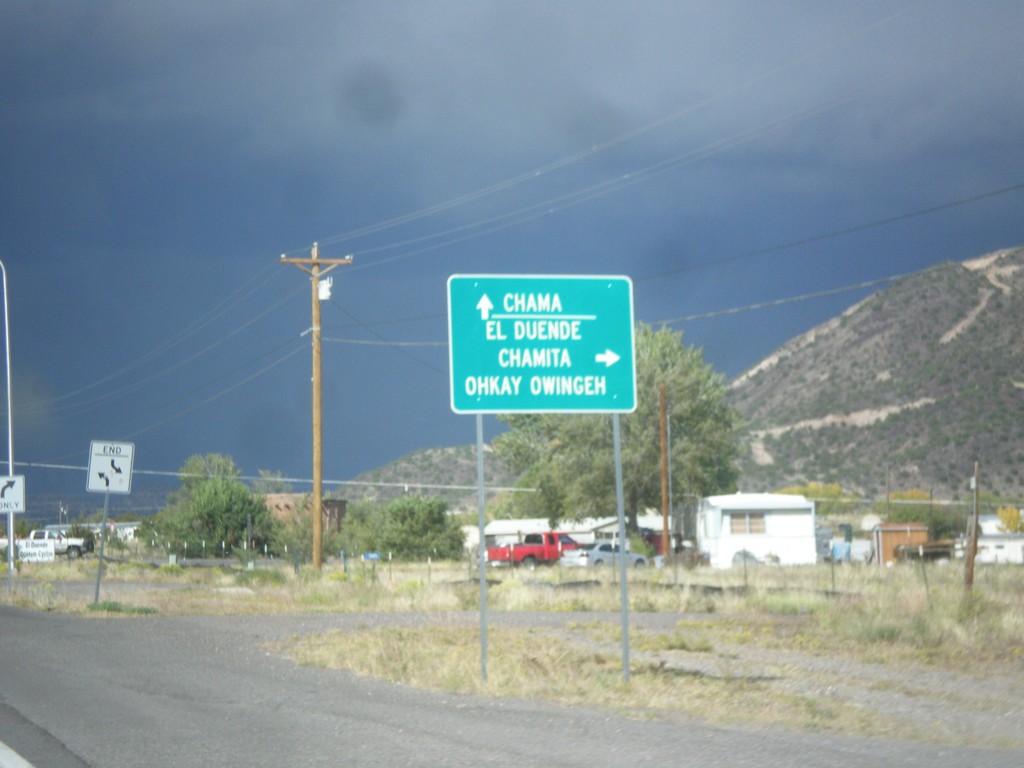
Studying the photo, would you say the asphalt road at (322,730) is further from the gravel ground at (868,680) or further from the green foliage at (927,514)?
the green foliage at (927,514)

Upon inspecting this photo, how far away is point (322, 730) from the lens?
9.46m

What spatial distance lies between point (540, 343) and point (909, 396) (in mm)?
101808

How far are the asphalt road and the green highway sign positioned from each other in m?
3.19

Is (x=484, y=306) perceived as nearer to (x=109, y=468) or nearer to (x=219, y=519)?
(x=109, y=468)

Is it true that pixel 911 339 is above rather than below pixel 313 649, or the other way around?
above

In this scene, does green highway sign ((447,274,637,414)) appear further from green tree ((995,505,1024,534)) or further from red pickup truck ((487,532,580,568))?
green tree ((995,505,1024,534))

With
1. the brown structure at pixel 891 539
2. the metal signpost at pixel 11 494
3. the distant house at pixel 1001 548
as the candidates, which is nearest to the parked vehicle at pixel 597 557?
the brown structure at pixel 891 539

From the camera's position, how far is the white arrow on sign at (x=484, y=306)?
42.3ft

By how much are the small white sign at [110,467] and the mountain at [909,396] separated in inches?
3082

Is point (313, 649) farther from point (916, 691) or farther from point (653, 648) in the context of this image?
point (916, 691)

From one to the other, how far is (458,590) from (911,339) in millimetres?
98604

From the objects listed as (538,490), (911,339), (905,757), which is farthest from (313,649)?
(911,339)

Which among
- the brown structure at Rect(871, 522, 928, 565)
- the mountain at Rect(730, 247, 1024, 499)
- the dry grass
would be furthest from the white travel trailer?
the mountain at Rect(730, 247, 1024, 499)

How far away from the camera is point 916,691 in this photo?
47.3 ft
